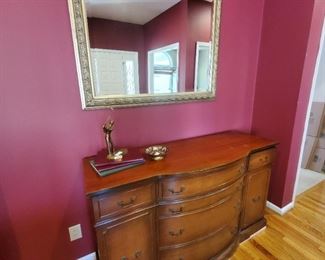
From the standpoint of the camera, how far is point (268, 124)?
200 centimetres

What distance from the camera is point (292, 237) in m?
1.76

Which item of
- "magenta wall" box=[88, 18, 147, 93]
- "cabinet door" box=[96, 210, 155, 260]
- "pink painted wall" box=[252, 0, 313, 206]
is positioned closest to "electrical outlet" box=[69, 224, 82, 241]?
"cabinet door" box=[96, 210, 155, 260]

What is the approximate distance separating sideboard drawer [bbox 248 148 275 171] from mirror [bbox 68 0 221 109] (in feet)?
2.12

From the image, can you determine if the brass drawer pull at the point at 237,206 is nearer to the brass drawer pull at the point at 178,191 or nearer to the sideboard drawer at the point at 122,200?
the brass drawer pull at the point at 178,191

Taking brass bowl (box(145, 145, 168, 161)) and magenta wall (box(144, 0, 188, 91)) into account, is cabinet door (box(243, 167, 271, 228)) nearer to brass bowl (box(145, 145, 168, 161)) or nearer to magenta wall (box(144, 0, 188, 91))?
brass bowl (box(145, 145, 168, 161))

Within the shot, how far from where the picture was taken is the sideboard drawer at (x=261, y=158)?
4.98 feet

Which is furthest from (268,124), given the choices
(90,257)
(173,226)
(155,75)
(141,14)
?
(90,257)

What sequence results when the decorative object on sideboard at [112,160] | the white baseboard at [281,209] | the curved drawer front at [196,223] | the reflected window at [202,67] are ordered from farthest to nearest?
1. the white baseboard at [281,209]
2. the reflected window at [202,67]
3. the curved drawer front at [196,223]
4. the decorative object on sideboard at [112,160]

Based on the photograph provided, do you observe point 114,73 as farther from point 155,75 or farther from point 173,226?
point 173,226

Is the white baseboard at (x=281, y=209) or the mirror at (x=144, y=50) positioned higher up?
the mirror at (x=144, y=50)

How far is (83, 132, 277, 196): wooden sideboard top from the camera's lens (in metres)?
1.01

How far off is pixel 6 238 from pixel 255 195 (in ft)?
6.01

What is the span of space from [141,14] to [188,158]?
1057 mm

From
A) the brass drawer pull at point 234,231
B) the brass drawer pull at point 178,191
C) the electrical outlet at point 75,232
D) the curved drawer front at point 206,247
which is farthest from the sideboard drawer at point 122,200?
the brass drawer pull at point 234,231
